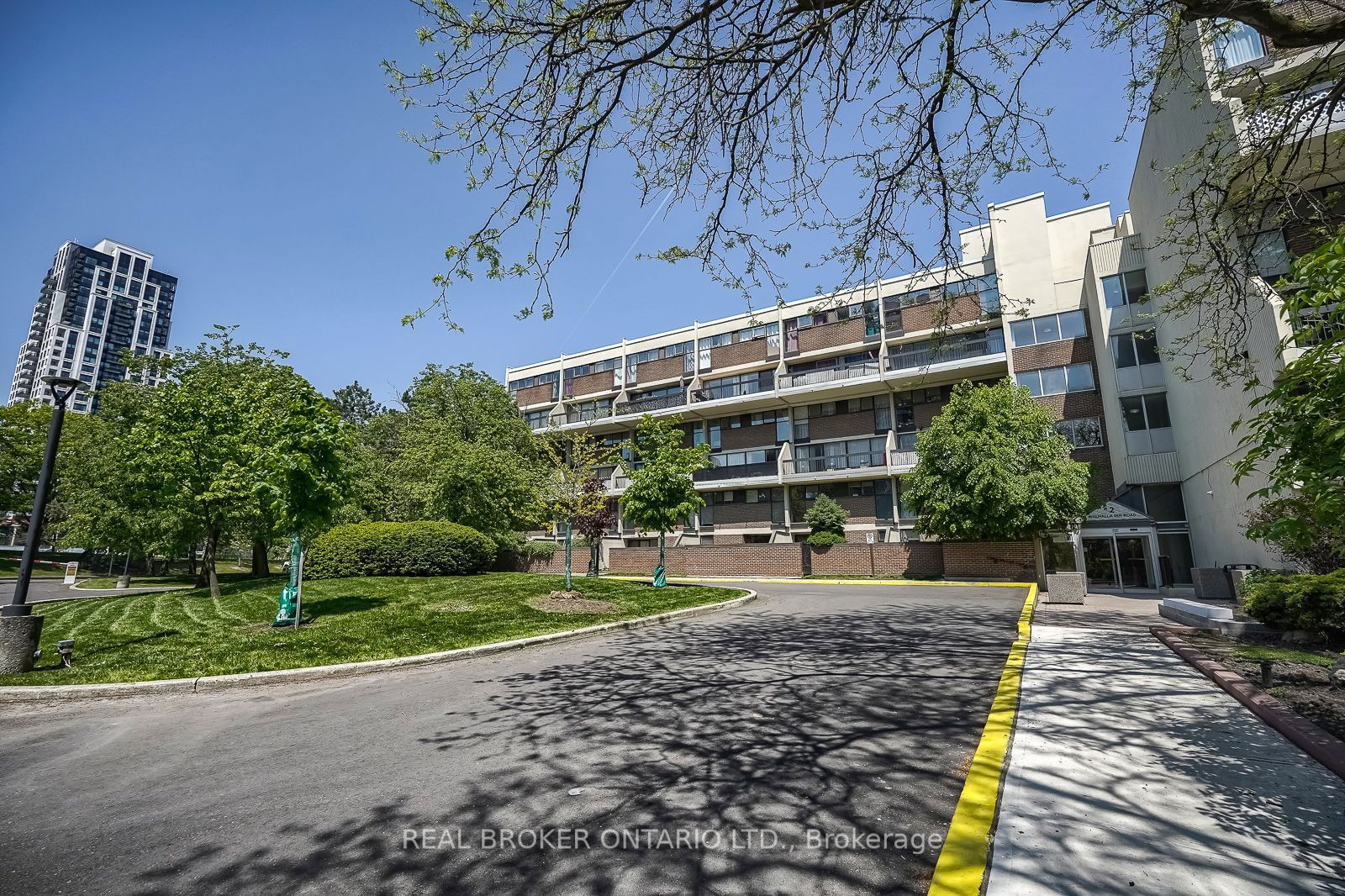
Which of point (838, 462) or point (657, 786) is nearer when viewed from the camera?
point (657, 786)

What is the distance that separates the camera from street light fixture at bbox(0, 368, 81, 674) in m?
7.68

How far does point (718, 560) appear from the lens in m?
33.7

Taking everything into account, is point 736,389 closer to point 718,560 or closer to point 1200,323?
point 718,560

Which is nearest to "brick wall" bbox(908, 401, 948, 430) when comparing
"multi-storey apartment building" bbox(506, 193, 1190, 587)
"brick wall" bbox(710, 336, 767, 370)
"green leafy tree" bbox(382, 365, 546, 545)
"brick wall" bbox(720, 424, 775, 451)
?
"multi-storey apartment building" bbox(506, 193, 1190, 587)

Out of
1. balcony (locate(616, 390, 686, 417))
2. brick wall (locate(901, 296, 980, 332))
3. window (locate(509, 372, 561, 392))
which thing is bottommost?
balcony (locate(616, 390, 686, 417))

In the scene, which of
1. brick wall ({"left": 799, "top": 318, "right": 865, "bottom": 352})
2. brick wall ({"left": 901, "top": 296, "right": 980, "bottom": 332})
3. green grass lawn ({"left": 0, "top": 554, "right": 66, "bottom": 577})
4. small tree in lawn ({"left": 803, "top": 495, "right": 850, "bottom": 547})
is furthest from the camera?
green grass lawn ({"left": 0, "top": 554, "right": 66, "bottom": 577})

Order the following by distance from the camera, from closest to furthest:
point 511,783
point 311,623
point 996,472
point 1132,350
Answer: point 511,783 < point 311,623 < point 996,472 < point 1132,350

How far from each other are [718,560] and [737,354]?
14.2 m

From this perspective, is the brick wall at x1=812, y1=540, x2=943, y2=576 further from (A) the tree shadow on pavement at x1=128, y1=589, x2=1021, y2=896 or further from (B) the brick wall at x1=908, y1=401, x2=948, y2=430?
(A) the tree shadow on pavement at x1=128, y1=589, x2=1021, y2=896

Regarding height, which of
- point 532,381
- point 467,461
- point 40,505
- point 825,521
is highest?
point 532,381

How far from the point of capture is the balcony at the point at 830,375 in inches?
1323

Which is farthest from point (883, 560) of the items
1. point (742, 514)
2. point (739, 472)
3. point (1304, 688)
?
point (1304, 688)

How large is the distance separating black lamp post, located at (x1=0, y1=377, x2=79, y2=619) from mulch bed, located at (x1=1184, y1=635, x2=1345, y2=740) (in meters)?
13.7

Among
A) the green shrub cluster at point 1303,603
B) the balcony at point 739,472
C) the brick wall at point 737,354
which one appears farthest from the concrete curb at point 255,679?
the brick wall at point 737,354
